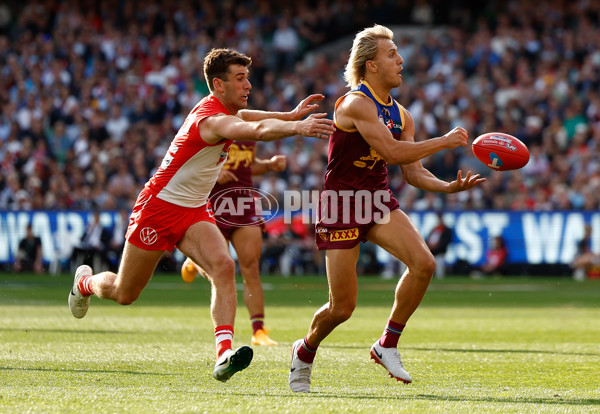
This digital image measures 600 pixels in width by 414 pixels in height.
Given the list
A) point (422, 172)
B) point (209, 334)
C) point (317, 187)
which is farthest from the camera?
point (317, 187)

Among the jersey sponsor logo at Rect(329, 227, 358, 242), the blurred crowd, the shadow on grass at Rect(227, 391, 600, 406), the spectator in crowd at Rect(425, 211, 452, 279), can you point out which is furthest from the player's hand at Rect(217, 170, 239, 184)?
the blurred crowd

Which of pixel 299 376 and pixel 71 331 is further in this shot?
pixel 71 331

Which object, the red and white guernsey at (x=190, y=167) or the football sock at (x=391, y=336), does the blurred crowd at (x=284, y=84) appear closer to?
the football sock at (x=391, y=336)

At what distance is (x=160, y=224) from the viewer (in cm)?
762

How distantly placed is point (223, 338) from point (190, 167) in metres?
1.32

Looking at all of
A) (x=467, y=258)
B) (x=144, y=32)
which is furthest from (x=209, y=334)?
(x=144, y=32)

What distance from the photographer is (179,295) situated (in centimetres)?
1734

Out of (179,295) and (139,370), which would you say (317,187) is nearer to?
(179,295)

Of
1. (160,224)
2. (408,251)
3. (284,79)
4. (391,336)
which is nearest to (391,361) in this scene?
(391,336)

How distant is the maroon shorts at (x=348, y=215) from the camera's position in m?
7.33

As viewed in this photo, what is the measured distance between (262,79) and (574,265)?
32.9 feet

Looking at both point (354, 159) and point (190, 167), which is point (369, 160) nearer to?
point (354, 159)

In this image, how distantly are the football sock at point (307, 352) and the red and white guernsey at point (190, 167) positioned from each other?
134 cm

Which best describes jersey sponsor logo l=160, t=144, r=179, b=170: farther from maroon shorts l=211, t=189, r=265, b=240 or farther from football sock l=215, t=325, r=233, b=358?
maroon shorts l=211, t=189, r=265, b=240
